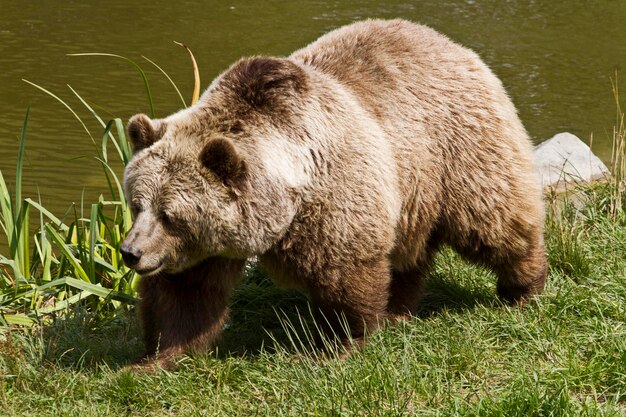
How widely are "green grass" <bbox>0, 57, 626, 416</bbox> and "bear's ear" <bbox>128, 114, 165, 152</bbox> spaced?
112cm

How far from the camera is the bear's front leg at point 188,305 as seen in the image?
496 centimetres

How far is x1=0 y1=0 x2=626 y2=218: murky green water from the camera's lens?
35.1 ft

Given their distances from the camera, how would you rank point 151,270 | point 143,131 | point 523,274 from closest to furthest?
point 151,270 → point 143,131 → point 523,274

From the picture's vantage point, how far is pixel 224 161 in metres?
4.52

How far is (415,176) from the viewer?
5238 millimetres

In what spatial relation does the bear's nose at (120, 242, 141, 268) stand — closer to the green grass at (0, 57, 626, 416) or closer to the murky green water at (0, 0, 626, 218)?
the green grass at (0, 57, 626, 416)

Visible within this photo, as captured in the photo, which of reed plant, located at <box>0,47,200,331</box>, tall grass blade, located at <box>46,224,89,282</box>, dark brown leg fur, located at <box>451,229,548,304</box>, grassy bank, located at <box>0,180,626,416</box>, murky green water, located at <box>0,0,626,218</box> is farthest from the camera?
murky green water, located at <box>0,0,626,218</box>

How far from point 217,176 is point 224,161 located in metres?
0.09

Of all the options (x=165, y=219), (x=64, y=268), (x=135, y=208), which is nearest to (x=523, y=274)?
(x=165, y=219)

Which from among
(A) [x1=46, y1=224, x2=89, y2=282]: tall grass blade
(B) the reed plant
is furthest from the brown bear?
(A) [x1=46, y1=224, x2=89, y2=282]: tall grass blade

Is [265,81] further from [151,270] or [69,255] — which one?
[69,255]

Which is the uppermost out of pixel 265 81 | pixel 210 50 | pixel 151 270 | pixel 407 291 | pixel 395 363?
pixel 265 81

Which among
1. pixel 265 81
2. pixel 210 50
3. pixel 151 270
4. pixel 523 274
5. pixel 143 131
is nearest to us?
pixel 151 270

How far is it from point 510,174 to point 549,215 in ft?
3.90
